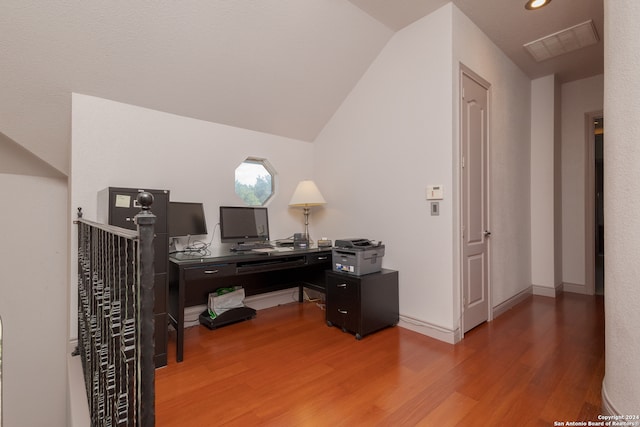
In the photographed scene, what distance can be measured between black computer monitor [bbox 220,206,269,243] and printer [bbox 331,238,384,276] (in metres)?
0.86

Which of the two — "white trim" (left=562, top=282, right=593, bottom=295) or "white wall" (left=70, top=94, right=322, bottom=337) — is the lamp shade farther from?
"white trim" (left=562, top=282, right=593, bottom=295)

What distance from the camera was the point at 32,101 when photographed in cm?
237

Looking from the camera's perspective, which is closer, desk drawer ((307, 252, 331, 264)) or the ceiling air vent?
the ceiling air vent

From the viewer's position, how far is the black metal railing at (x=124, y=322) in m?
0.90

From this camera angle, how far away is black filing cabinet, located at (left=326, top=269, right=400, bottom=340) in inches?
105

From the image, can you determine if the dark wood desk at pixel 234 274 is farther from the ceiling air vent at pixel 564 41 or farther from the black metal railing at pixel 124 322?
the ceiling air vent at pixel 564 41

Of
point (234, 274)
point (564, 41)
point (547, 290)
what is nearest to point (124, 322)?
point (234, 274)

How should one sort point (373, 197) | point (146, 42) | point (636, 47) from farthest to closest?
point (373, 197)
point (146, 42)
point (636, 47)

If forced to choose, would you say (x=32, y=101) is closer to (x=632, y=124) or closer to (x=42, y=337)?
(x=42, y=337)

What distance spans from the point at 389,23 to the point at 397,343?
2955 mm

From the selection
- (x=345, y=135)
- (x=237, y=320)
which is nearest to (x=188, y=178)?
(x=237, y=320)

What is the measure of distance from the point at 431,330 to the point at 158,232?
2.40 metres

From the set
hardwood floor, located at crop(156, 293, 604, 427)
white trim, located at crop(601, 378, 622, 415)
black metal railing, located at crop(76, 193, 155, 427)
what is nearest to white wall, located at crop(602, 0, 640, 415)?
white trim, located at crop(601, 378, 622, 415)

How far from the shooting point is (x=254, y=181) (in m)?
3.64
